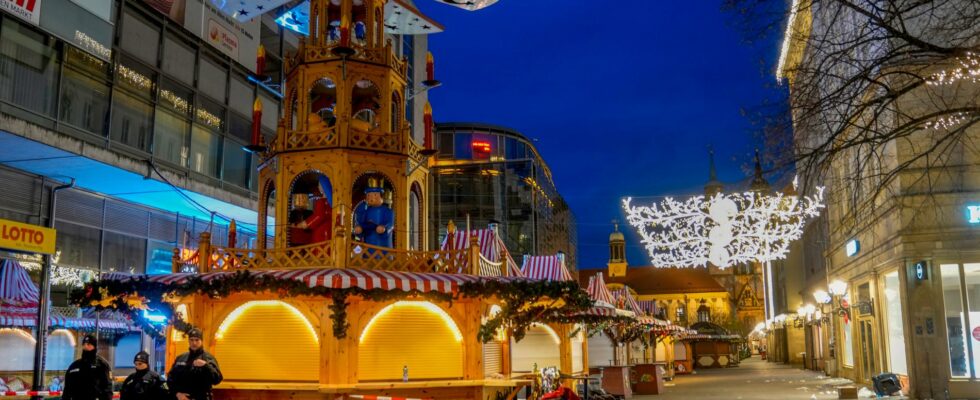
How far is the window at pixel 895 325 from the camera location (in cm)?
2558

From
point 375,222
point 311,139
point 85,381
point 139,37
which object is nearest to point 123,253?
point 139,37

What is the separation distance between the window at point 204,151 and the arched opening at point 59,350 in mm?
6282

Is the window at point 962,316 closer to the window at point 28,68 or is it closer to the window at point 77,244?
the window at point 77,244

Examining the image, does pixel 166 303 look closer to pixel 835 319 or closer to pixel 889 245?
pixel 889 245

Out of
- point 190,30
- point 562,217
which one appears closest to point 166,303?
point 190,30

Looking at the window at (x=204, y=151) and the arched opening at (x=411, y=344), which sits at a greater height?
the window at (x=204, y=151)

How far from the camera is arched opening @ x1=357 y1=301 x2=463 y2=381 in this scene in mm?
15055

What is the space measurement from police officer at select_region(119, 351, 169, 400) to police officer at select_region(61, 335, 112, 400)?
0.56 m

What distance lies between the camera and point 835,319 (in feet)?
129

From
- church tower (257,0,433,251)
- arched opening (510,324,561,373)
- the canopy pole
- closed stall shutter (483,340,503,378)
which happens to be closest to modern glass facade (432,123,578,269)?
arched opening (510,324,561,373)

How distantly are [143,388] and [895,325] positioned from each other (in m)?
24.0

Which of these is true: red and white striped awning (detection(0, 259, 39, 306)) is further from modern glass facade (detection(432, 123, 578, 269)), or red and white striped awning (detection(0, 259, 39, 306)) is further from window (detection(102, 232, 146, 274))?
modern glass facade (detection(432, 123, 578, 269))

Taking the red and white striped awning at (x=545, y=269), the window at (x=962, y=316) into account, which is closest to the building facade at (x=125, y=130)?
the red and white striped awning at (x=545, y=269)

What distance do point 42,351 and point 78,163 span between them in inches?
192
